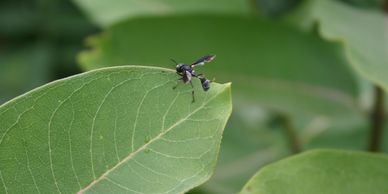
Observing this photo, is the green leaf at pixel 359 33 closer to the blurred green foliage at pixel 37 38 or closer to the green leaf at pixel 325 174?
the green leaf at pixel 325 174

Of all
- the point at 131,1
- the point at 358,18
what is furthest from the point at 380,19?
the point at 131,1

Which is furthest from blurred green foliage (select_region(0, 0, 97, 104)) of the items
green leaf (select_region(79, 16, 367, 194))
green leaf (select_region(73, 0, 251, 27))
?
green leaf (select_region(79, 16, 367, 194))

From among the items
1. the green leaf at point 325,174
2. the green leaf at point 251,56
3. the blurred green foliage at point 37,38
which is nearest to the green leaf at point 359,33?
the green leaf at point 251,56

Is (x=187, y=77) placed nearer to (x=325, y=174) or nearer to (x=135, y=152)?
(x=135, y=152)

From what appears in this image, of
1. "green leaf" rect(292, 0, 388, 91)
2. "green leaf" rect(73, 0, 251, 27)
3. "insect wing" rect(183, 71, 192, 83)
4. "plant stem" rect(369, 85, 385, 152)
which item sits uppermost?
"green leaf" rect(73, 0, 251, 27)

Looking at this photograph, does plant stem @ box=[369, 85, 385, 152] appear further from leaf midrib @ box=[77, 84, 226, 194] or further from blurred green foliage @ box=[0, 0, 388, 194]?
leaf midrib @ box=[77, 84, 226, 194]

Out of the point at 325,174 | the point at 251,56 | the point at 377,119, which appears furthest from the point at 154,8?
the point at 325,174
